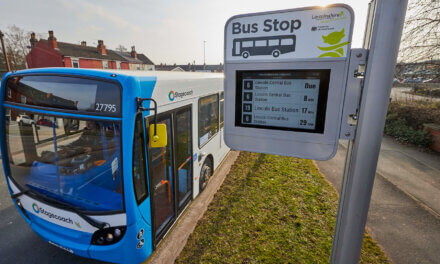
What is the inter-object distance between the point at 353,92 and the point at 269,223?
13.4 feet

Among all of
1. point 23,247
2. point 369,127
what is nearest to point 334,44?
point 369,127

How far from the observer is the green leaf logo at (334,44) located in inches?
58.6

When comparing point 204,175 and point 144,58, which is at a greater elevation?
point 144,58

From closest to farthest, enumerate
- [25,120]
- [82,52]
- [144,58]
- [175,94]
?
[25,120]
[175,94]
[82,52]
[144,58]

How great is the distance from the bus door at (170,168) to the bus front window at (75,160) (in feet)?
2.03

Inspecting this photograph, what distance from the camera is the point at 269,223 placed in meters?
4.84

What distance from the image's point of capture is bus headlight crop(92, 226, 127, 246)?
10.0ft

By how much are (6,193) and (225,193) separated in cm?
605

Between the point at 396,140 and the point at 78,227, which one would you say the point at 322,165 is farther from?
the point at 78,227

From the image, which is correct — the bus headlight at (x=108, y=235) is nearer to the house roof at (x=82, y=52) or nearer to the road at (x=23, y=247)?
the road at (x=23, y=247)

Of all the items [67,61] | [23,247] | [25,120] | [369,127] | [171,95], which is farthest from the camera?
[67,61]

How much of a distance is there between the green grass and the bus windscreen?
2967mm

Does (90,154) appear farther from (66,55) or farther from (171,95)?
(66,55)

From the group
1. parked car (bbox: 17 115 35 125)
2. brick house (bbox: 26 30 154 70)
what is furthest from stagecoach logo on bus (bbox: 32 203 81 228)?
brick house (bbox: 26 30 154 70)
